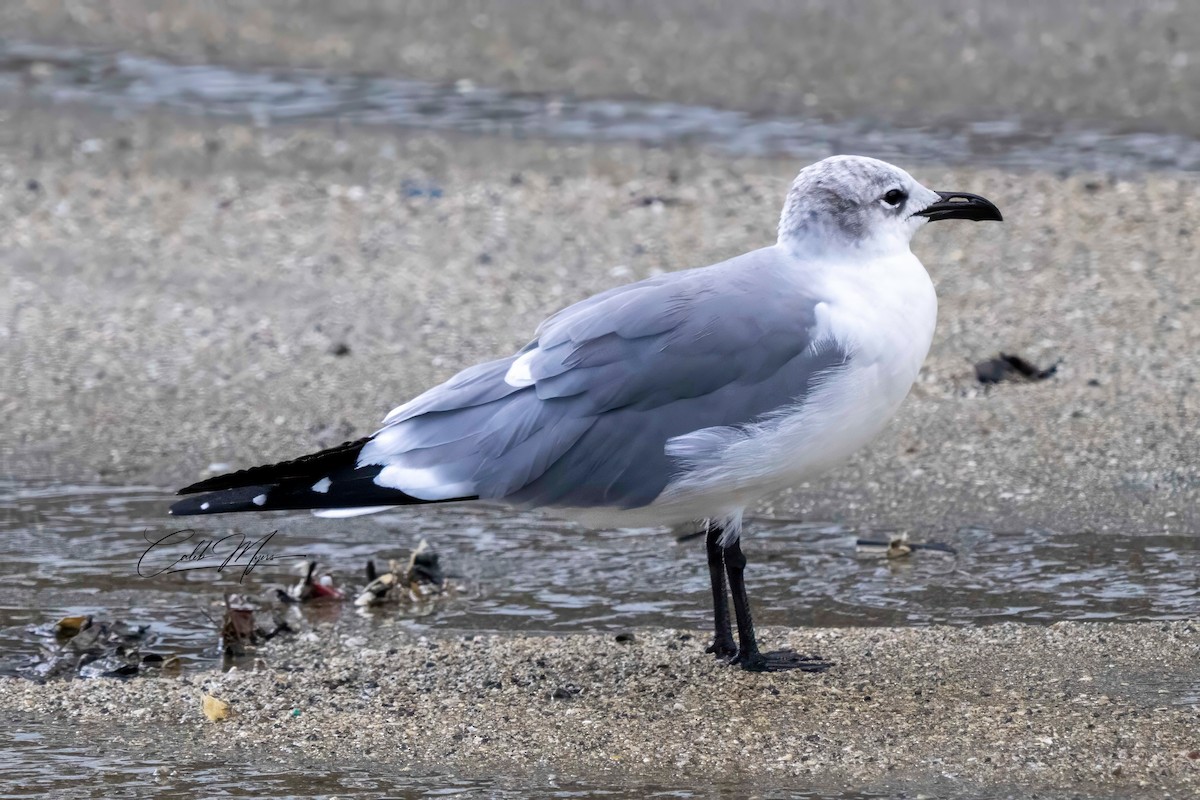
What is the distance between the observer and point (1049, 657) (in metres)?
4.39

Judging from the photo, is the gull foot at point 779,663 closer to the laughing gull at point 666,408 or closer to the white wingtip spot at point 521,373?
the laughing gull at point 666,408

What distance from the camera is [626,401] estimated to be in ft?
13.7

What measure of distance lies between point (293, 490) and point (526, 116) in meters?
7.66

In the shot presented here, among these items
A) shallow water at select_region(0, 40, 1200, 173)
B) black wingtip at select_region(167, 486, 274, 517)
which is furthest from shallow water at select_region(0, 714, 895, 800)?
shallow water at select_region(0, 40, 1200, 173)

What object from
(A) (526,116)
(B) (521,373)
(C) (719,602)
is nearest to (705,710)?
(C) (719,602)

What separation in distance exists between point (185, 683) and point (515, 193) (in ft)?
17.4

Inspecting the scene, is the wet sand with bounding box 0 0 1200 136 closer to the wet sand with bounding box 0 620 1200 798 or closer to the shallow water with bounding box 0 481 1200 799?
the shallow water with bounding box 0 481 1200 799

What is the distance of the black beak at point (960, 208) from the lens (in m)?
4.50

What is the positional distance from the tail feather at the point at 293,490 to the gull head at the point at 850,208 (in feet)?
3.89

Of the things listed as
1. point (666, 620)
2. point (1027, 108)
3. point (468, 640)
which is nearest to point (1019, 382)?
point (666, 620)

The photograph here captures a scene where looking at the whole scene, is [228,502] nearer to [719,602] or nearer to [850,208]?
[719,602]

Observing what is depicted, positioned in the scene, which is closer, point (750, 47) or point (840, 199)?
point (840, 199)

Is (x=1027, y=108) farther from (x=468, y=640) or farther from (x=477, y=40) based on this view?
(x=468, y=640)

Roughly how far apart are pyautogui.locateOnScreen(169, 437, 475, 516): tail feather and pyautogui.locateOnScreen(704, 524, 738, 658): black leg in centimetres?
82
